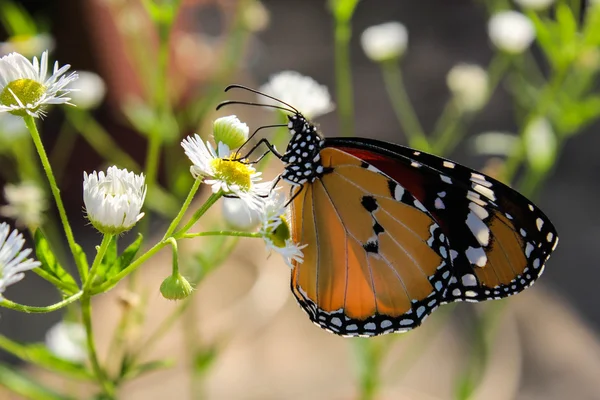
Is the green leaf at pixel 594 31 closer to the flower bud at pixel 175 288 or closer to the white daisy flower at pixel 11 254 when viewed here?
the flower bud at pixel 175 288

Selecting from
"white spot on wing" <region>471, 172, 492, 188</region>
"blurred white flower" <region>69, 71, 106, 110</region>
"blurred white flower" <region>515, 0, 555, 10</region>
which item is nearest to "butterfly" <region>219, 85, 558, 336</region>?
"white spot on wing" <region>471, 172, 492, 188</region>

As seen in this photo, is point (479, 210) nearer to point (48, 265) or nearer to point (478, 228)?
point (478, 228)

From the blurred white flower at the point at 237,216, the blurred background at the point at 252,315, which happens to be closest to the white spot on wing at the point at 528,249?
the blurred white flower at the point at 237,216

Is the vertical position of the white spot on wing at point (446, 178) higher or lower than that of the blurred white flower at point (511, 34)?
lower

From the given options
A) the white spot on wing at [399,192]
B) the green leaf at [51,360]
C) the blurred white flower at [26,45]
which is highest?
the blurred white flower at [26,45]

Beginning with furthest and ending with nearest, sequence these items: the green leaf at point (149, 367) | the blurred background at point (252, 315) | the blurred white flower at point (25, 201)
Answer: the blurred background at point (252, 315) < the blurred white flower at point (25, 201) < the green leaf at point (149, 367)

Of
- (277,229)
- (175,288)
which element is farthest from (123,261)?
(277,229)

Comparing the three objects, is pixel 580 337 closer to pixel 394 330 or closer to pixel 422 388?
pixel 422 388

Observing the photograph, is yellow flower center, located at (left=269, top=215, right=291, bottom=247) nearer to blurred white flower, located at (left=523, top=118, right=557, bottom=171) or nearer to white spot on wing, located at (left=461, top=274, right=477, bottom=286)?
white spot on wing, located at (left=461, top=274, right=477, bottom=286)
